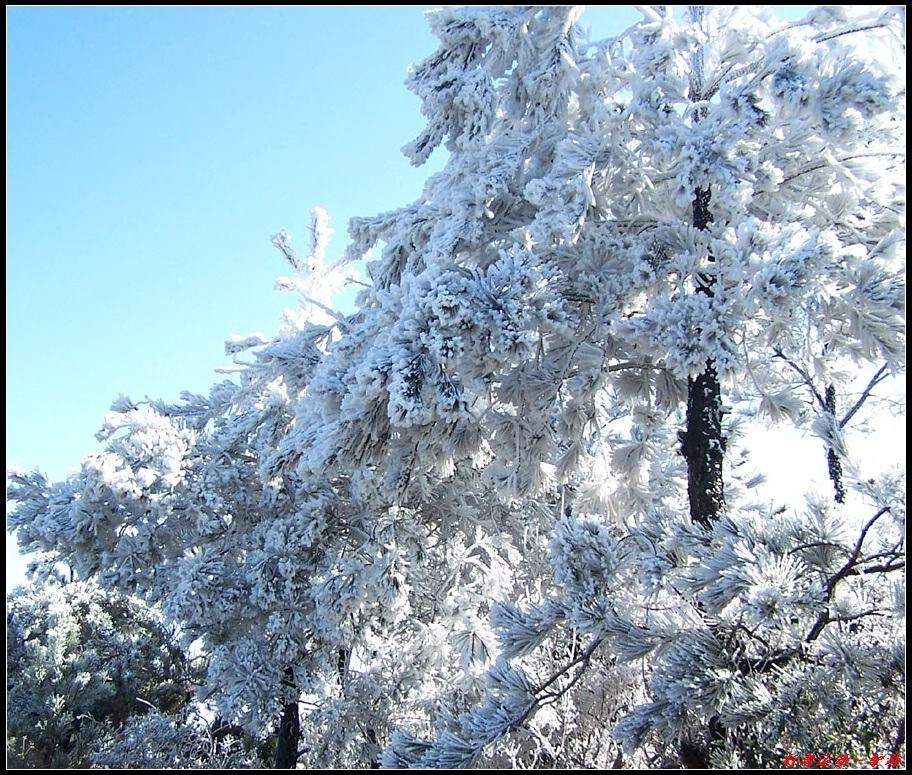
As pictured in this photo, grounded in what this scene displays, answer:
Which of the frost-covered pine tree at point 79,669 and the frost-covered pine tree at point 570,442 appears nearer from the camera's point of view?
the frost-covered pine tree at point 570,442

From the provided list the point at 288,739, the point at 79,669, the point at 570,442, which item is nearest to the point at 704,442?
the point at 570,442

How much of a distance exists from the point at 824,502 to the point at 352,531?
6.03 m

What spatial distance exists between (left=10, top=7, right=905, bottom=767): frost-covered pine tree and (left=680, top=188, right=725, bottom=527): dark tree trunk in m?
0.04

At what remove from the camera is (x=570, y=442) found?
6746 millimetres

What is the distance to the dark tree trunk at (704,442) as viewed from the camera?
5562 millimetres

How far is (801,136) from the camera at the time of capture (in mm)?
5629

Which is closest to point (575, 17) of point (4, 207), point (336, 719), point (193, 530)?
point (4, 207)

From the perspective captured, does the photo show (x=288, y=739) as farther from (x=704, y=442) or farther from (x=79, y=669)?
(x=79, y=669)

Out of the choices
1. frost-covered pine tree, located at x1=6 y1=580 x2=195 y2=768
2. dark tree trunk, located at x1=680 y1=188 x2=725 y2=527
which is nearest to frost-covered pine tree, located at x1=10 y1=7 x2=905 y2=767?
dark tree trunk, located at x1=680 y1=188 x2=725 y2=527

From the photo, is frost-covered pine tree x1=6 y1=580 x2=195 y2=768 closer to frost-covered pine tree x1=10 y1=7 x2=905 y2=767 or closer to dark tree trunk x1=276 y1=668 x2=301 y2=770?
dark tree trunk x1=276 y1=668 x2=301 y2=770

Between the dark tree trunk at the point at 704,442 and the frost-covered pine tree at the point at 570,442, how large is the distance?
0.04 m

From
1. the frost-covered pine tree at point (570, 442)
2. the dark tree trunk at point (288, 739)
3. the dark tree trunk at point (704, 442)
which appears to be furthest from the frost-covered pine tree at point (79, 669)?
the dark tree trunk at point (704, 442)

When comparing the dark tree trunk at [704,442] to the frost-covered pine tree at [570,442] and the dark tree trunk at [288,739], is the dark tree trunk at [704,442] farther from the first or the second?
the dark tree trunk at [288,739]

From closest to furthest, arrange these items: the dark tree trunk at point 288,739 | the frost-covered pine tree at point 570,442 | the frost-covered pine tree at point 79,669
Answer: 1. the frost-covered pine tree at point 570,442
2. the dark tree trunk at point 288,739
3. the frost-covered pine tree at point 79,669
